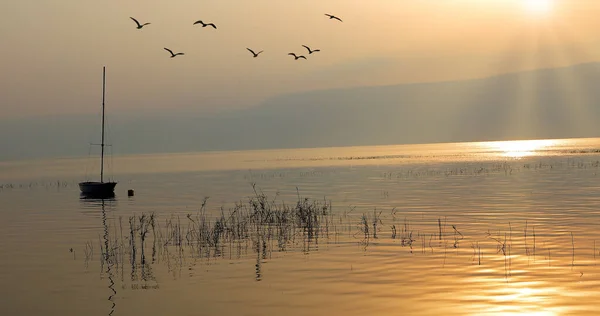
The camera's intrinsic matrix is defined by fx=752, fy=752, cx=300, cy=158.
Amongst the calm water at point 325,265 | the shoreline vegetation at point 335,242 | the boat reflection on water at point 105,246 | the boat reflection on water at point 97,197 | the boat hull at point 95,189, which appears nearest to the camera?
the calm water at point 325,265

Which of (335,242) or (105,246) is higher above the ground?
(335,242)

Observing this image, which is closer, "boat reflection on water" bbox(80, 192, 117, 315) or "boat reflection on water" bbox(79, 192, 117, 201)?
"boat reflection on water" bbox(80, 192, 117, 315)

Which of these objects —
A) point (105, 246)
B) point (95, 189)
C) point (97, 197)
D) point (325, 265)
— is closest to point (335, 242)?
point (325, 265)

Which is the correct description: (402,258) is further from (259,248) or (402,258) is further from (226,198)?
(226,198)

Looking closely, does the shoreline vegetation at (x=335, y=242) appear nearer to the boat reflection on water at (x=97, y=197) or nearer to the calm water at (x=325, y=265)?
the calm water at (x=325, y=265)

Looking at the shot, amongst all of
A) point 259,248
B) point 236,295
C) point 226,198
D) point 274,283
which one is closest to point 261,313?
point 236,295

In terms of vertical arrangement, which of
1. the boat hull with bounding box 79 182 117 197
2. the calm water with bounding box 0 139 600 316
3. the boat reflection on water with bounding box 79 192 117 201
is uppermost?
the boat hull with bounding box 79 182 117 197

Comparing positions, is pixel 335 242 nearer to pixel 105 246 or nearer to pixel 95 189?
pixel 105 246

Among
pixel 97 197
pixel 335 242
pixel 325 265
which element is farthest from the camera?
pixel 97 197

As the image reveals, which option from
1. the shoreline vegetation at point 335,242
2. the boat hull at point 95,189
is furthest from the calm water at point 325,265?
the boat hull at point 95,189

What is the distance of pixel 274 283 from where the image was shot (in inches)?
950

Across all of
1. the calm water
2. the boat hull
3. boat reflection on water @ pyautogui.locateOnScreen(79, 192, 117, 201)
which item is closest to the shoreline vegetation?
the calm water

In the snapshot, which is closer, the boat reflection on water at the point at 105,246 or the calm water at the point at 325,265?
the calm water at the point at 325,265

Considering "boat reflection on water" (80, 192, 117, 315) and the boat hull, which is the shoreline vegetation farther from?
the boat hull
